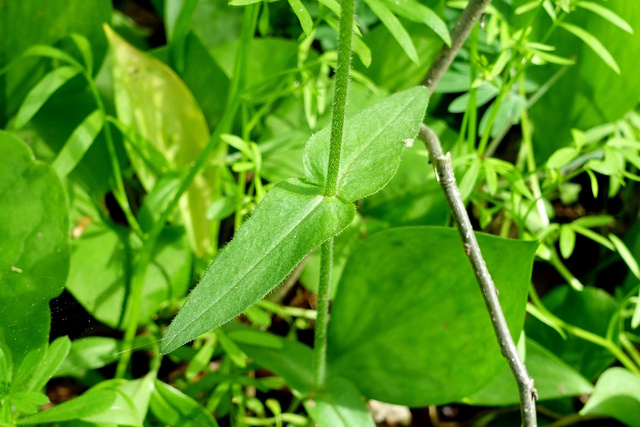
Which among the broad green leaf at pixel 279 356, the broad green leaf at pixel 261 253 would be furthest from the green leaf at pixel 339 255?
the broad green leaf at pixel 261 253

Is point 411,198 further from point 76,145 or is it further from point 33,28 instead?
point 33,28

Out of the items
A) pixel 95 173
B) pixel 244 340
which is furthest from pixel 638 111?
pixel 95 173

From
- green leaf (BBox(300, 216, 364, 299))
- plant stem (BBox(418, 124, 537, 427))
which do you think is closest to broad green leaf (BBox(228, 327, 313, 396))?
green leaf (BBox(300, 216, 364, 299))

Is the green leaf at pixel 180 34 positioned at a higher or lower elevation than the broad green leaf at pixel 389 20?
lower

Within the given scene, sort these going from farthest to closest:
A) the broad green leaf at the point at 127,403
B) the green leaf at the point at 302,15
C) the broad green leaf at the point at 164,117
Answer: the broad green leaf at the point at 164,117 → the broad green leaf at the point at 127,403 → the green leaf at the point at 302,15

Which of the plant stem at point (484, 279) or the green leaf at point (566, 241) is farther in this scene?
the green leaf at point (566, 241)

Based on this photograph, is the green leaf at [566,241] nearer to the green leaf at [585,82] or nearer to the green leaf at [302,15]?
the green leaf at [585,82]

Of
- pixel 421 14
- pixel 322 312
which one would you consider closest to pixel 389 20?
pixel 421 14
